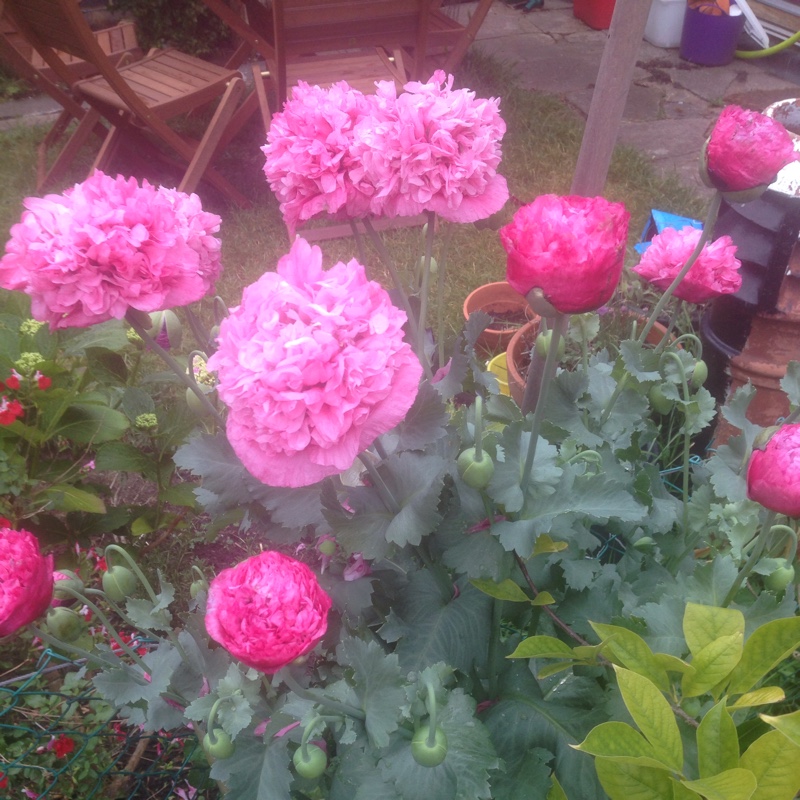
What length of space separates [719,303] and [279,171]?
1241 mm

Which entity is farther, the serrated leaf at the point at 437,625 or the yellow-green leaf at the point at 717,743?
the serrated leaf at the point at 437,625

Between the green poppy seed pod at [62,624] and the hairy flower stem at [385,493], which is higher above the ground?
the hairy flower stem at [385,493]

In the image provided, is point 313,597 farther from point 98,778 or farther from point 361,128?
point 98,778

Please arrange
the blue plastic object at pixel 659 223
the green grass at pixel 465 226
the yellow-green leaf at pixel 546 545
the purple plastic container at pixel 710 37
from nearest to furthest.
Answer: the yellow-green leaf at pixel 546 545 → the blue plastic object at pixel 659 223 → the green grass at pixel 465 226 → the purple plastic container at pixel 710 37

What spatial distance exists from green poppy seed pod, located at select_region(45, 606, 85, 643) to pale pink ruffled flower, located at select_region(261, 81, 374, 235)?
2.15 ft

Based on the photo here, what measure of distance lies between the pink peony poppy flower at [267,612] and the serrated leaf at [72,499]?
89 cm

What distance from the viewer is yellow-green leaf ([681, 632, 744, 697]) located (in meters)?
0.67

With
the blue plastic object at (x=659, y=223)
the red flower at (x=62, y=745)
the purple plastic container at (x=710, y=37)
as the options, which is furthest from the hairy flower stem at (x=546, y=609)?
the purple plastic container at (x=710, y=37)

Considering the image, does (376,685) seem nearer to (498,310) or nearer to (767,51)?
(498,310)

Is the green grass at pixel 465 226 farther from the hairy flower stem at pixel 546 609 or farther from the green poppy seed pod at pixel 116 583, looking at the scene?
the green poppy seed pod at pixel 116 583

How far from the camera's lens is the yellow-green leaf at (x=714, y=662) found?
26.3 inches

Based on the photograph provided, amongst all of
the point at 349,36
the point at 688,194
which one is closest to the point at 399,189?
the point at 349,36

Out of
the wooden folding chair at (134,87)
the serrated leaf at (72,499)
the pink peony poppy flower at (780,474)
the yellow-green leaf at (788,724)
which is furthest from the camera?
the wooden folding chair at (134,87)

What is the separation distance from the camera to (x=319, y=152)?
0.98 meters
